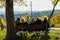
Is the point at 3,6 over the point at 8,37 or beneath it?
over

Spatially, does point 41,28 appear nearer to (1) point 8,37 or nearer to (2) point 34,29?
Answer: (2) point 34,29

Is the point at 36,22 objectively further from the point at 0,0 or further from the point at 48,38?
the point at 0,0

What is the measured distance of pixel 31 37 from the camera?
16.0 metres

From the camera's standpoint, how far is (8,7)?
48.2ft

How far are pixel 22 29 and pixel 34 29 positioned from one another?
30.1 inches

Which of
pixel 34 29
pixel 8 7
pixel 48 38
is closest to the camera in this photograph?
pixel 8 7

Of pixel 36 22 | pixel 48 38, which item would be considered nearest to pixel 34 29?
pixel 36 22

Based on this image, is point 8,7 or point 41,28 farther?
point 41,28

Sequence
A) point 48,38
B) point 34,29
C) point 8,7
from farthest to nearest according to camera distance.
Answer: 1. point 34,29
2. point 48,38
3. point 8,7

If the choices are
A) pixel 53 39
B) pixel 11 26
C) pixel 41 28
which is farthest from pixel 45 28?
pixel 11 26

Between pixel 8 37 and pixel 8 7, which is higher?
pixel 8 7

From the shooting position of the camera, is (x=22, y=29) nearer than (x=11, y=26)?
No

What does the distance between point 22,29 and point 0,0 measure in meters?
2.67

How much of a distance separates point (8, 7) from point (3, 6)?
3.01 ft
